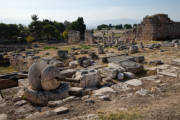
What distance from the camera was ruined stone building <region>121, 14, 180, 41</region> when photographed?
993 inches

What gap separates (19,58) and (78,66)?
25.6 feet

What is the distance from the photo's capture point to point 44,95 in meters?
5.66

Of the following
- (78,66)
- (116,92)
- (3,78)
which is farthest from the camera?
(78,66)

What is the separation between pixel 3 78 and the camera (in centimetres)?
938

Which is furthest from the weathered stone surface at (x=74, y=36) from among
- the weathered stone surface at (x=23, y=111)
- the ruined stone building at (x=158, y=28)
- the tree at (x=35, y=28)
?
the weathered stone surface at (x=23, y=111)

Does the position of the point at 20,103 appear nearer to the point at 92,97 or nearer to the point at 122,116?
the point at 92,97

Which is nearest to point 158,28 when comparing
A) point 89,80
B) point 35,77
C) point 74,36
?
point 74,36

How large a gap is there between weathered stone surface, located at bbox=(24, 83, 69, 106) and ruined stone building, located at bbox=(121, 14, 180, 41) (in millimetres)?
22976

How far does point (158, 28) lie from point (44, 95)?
79.4 ft

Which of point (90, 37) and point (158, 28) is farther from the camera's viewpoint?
point (90, 37)

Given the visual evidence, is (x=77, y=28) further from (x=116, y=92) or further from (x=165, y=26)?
(x=116, y=92)

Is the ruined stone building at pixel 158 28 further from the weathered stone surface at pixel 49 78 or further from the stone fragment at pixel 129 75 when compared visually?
the weathered stone surface at pixel 49 78

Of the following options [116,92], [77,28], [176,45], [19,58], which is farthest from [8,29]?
[116,92]

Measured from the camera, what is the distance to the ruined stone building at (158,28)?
25219 millimetres
